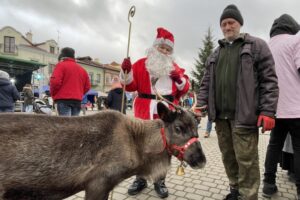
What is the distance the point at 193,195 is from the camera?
14.2 ft

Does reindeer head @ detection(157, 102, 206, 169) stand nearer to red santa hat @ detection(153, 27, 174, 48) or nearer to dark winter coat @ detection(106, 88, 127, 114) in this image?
red santa hat @ detection(153, 27, 174, 48)

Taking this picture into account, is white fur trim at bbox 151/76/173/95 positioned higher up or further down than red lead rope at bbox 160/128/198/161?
higher up

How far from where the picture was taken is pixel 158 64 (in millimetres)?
4109

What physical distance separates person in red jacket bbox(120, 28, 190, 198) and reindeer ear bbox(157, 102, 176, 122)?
3.72 ft

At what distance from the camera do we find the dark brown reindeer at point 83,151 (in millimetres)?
2211

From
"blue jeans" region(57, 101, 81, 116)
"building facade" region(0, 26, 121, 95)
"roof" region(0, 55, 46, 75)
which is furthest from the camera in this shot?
"building facade" region(0, 26, 121, 95)

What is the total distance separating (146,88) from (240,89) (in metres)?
1.47

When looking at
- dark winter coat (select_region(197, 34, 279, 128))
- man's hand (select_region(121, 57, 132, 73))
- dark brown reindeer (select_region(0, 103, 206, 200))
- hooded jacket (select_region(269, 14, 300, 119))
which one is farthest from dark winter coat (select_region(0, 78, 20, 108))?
hooded jacket (select_region(269, 14, 300, 119))

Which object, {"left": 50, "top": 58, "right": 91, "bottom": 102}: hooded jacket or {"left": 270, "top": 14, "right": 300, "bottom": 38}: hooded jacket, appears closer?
{"left": 270, "top": 14, "right": 300, "bottom": 38}: hooded jacket

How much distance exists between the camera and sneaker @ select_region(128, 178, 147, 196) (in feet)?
13.9

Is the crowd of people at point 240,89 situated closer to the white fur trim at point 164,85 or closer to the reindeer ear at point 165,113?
the white fur trim at point 164,85

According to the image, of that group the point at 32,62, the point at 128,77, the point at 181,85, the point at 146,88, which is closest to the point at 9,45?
the point at 32,62

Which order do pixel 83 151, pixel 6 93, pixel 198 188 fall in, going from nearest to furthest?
pixel 83 151, pixel 198 188, pixel 6 93

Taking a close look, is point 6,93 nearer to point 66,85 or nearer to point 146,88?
point 66,85
